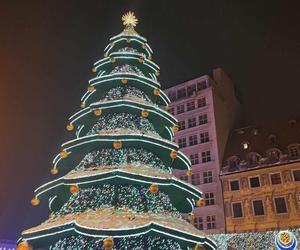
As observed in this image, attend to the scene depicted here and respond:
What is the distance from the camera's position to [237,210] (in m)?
37.2

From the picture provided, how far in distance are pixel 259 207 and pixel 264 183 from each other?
104 inches

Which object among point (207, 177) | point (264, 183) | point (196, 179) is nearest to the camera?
point (264, 183)

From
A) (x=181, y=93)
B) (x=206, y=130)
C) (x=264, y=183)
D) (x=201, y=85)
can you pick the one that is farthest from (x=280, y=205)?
(x=181, y=93)

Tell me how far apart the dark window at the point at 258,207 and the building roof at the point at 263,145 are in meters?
3.95

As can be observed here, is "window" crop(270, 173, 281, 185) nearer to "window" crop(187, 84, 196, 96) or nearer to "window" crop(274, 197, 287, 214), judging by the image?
"window" crop(274, 197, 287, 214)

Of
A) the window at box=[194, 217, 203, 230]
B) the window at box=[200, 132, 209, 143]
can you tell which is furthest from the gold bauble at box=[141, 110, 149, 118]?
the window at box=[200, 132, 209, 143]

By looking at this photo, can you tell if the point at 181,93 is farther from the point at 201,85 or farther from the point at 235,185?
the point at 235,185

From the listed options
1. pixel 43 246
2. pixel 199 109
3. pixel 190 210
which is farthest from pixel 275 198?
pixel 43 246

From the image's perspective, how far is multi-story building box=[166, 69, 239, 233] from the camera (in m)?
38.7

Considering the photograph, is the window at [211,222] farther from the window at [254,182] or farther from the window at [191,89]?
the window at [191,89]

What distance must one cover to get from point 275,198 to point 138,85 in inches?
1045

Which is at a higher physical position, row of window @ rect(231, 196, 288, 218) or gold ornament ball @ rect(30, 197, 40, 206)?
row of window @ rect(231, 196, 288, 218)

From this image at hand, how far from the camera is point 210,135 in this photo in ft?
139

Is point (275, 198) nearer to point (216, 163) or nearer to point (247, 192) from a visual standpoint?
point (247, 192)
